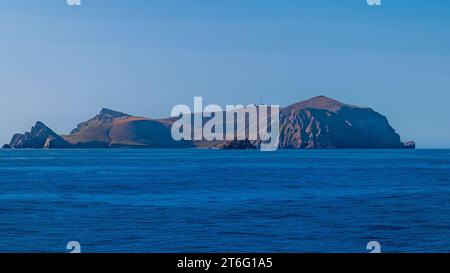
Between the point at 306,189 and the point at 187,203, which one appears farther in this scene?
the point at 306,189

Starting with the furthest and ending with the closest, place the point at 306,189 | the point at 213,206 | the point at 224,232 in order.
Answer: the point at 306,189
the point at 213,206
the point at 224,232

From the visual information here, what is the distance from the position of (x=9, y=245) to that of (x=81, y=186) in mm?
41426

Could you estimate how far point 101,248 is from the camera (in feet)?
90.3

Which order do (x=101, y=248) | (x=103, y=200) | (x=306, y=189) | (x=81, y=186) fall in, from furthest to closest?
(x=81, y=186)
(x=306, y=189)
(x=103, y=200)
(x=101, y=248)
